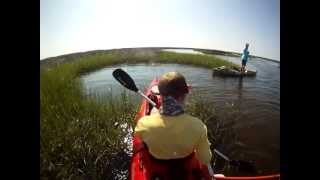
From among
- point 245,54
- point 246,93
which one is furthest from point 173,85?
point 246,93

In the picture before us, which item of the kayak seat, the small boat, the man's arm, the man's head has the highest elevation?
the small boat

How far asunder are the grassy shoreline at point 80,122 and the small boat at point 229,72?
57 centimetres

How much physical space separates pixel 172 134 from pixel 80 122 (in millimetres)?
1357

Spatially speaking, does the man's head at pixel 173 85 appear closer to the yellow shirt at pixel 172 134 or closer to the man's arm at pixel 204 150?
the yellow shirt at pixel 172 134

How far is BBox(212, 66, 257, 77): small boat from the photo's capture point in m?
3.88

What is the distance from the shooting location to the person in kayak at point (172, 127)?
1553mm

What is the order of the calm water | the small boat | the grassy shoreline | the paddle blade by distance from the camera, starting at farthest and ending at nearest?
the small boat → the calm water → the paddle blade → the grassy shoreline

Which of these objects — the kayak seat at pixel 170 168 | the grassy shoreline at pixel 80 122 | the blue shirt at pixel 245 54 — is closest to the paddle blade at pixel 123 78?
the grassy shoreline at pixel 80 122

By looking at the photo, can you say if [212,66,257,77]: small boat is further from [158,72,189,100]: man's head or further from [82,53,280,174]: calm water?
[158,72,189,100]: man's head

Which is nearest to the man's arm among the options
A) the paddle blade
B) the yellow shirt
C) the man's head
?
the yellow shirt

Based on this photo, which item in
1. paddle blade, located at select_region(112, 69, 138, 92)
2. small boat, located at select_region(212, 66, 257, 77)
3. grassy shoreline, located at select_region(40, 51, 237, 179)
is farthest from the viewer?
small boat, located at select_region(212, 66, 257, 77)

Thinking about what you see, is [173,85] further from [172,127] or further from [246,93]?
[246,93]

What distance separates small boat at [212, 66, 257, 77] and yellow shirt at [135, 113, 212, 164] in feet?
Result: 7.45
